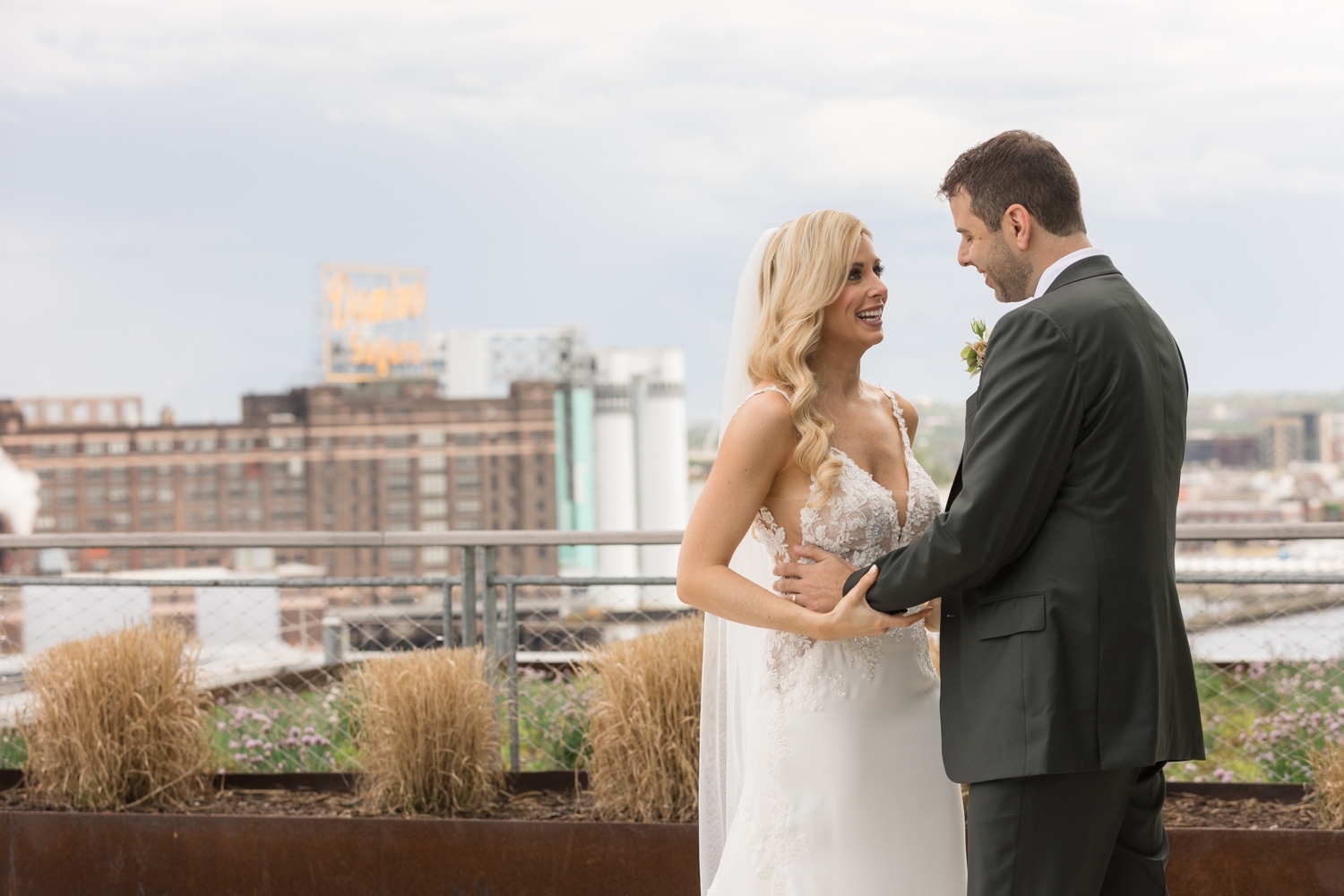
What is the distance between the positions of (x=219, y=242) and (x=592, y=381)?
40.0 m

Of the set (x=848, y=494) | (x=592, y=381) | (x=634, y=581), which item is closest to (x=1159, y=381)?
(x=848, y=494)

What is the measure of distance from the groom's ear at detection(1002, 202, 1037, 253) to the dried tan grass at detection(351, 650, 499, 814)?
2.06m

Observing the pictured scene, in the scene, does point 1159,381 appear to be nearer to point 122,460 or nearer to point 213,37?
point 122,460

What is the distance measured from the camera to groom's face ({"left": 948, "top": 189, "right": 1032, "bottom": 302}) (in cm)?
186

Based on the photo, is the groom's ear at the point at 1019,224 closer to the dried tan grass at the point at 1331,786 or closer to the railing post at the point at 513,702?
the dried tan grass at the point at 1331,786

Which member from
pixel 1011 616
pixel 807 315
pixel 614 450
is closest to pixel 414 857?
pixel 807 315

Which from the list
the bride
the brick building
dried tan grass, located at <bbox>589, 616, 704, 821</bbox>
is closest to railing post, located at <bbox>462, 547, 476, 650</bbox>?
dried tan grass, located at <bbox>589, 616, 704, 821</bbox>

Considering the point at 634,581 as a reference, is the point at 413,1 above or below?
above

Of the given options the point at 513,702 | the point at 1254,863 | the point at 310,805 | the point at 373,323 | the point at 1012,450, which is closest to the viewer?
the point at 1012,450

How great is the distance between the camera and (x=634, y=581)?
3654mm

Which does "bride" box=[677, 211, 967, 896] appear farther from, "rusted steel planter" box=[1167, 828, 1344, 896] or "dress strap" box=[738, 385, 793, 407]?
"rusted steel planter" box=[1167, 828, 1344, 896]

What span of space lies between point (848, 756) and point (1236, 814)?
65.3 inches

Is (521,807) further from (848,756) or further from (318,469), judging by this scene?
(318,469)

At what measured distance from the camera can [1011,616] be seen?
5.79ft
